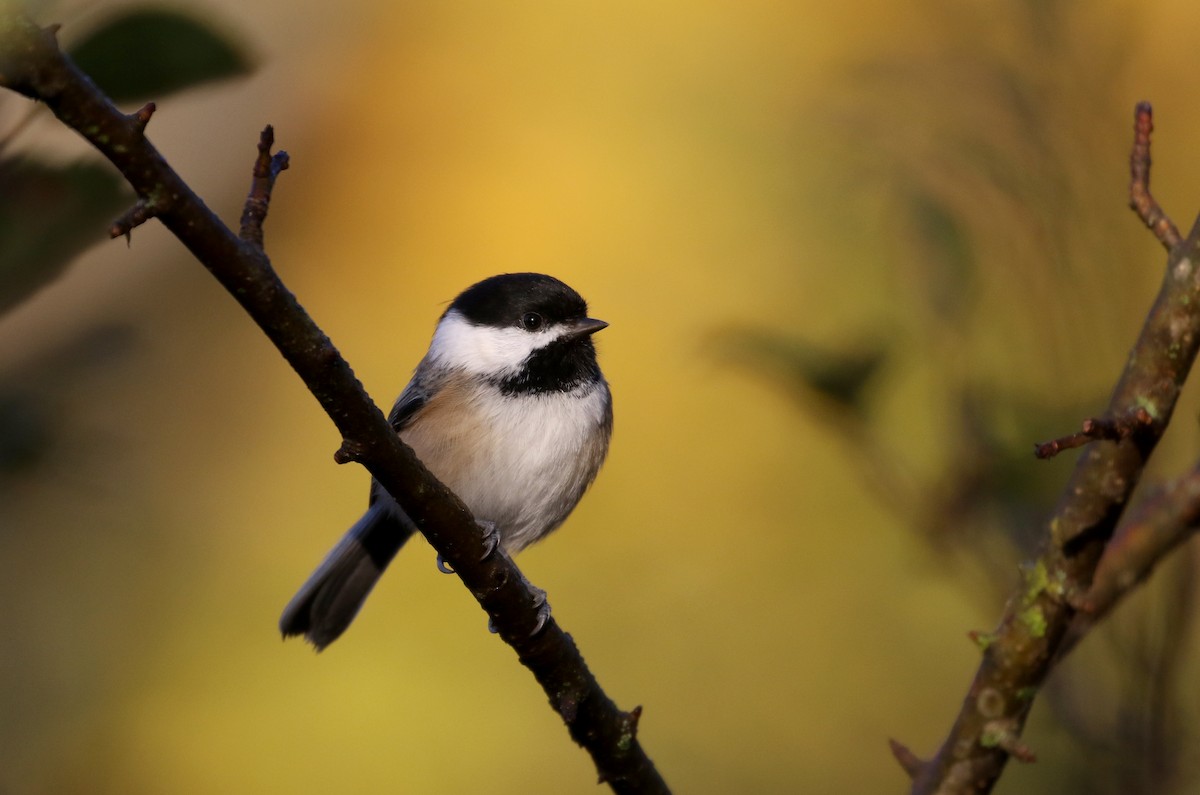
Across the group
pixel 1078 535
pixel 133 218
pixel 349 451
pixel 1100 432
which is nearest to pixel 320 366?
pixel 349 451

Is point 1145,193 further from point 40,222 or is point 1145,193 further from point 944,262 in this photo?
point 40,222

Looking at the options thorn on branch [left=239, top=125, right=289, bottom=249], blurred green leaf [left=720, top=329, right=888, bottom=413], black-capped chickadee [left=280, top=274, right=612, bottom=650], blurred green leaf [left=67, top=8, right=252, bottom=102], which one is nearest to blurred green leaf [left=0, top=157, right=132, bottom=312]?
blurred green leaf [left=67, top=8, right=252, bottom=102]

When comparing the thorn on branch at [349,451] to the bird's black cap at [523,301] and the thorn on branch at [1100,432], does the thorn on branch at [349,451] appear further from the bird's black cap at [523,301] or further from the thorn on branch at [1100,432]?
the bird's black cap at [523,301]

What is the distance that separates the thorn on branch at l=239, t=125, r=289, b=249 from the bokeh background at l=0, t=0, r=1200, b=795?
22.1 inches

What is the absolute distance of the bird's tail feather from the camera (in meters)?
2.85

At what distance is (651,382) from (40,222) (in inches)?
116

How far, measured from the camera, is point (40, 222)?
131 cm

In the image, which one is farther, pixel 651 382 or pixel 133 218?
pixel 651 382

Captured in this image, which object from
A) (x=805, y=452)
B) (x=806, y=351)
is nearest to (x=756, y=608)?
(x=805, y=452)

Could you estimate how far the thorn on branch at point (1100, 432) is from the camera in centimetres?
115

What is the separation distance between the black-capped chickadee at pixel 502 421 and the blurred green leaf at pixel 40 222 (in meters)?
1.19

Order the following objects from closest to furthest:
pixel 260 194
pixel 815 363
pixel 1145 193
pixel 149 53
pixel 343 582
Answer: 1. pixel 260 194
2. pixel 149 53
3. pixel 1145 193
4. pixel 815 363
5. pixel 343 582

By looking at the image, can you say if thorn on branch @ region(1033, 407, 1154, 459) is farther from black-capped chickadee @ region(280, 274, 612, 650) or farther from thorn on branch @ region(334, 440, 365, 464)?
black-capped chickadee @ region(280, 274, 612, 650)

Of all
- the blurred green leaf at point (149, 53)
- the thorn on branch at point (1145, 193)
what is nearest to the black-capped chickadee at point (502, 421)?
the blurred green leaf at point (149, 53)
